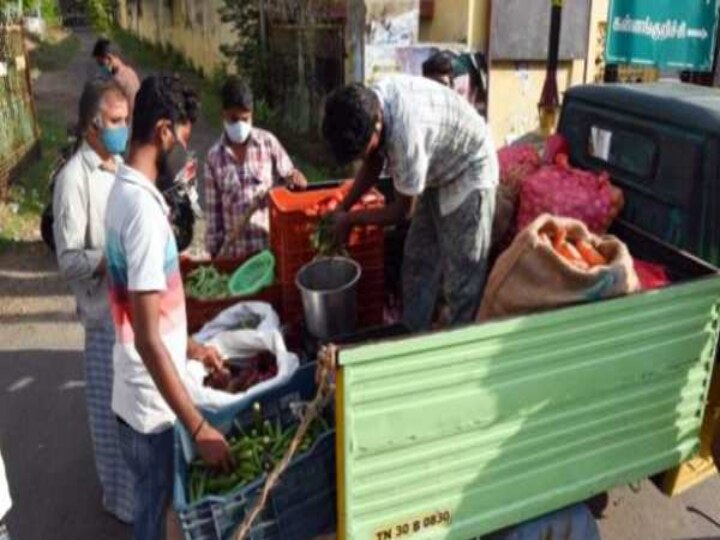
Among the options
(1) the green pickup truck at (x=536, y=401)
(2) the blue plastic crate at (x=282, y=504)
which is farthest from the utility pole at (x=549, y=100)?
(2) the blue plastic crate at (x=282, y=504)

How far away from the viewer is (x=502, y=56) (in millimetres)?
7559

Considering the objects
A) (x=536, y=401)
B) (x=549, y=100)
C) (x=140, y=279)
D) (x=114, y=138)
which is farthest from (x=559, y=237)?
(x=549, y=100)

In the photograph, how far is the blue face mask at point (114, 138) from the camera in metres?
2.84

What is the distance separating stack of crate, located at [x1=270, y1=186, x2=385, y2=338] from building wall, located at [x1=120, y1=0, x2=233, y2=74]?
11.2m

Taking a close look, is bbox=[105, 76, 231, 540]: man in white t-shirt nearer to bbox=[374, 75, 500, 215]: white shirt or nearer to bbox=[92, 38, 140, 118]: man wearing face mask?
bbox=[374, 75, 500, 215]: white shirt

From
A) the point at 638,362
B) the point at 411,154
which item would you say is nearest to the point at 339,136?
the point at 411,154

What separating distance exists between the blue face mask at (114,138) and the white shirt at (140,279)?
0.75m

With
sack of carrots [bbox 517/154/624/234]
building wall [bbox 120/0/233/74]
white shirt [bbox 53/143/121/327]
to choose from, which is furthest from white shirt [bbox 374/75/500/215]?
building wall [bbox 120/0/233/74]

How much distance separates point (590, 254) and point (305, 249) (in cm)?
138

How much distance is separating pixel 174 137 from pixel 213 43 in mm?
14774

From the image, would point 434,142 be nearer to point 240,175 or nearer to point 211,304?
point 211,304

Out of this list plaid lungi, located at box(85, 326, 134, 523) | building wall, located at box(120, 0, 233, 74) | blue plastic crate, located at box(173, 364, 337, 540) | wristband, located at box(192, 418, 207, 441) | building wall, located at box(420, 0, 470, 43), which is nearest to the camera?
blue plastic crate, located at box(173, 364, 337, 540)

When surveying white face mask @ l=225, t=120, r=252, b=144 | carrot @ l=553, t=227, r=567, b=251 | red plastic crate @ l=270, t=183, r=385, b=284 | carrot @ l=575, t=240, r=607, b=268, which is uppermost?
white face mask @ l=225, t=120, r=252, b=144

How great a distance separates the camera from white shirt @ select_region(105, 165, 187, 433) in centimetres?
210
